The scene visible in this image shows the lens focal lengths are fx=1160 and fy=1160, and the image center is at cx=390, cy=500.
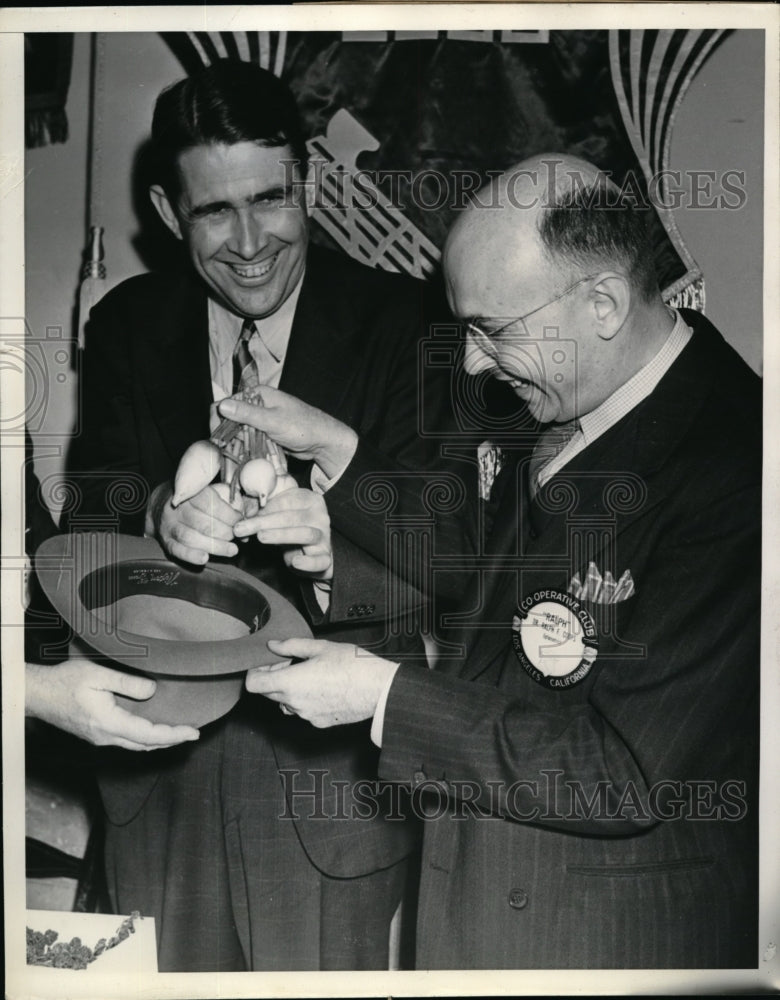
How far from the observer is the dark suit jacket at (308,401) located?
8.37ft

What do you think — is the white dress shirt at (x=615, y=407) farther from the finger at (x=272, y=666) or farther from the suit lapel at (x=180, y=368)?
the suit lapel at (x=180, y=368)

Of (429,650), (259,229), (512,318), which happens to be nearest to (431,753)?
(429,650)

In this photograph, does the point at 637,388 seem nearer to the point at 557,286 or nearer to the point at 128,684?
the point at 557,286

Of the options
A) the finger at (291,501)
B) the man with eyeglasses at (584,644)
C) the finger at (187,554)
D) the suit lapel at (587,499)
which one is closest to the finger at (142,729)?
the man with eyeglasses at (584,644)

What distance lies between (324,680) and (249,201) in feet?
3.44

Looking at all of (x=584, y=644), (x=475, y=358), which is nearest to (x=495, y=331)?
(x=475, y=358)

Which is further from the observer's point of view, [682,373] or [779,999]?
Answer: [779,999]

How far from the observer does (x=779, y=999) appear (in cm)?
265

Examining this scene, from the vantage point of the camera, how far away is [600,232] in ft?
8.12

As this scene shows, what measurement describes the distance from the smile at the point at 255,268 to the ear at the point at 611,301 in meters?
0.70

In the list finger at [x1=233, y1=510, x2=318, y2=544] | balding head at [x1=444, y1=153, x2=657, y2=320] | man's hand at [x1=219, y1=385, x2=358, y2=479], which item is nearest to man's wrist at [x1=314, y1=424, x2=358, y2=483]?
man's hand at [x1=219, y1=385, x2=358, y2=479]

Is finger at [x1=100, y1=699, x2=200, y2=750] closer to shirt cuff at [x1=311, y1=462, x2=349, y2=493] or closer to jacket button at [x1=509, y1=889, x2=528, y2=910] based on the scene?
shirt cuff at [x1=311, y1=462, x2=349, y2=493]

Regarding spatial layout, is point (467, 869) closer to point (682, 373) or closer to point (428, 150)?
point (682, 373)

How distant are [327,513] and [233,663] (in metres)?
0.38
